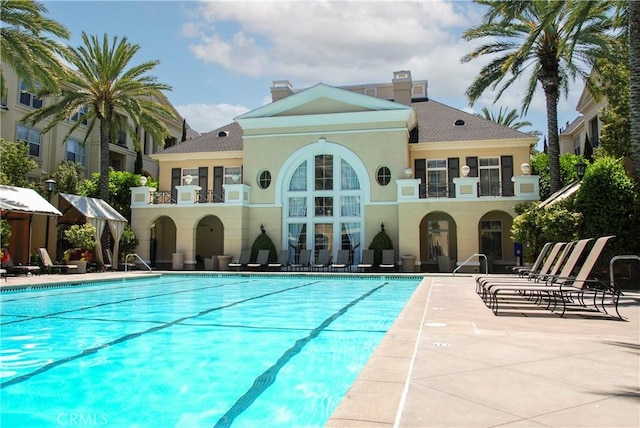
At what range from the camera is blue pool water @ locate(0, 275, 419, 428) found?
5.16m

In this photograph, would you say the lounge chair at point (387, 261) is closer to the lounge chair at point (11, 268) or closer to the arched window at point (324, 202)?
the arched window at point (324, 202)

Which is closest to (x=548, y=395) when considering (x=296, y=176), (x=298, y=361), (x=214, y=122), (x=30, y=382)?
(x=298, y=361)

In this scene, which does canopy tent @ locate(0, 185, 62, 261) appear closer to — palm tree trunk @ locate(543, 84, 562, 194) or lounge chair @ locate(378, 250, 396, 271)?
lounge chair @ locate(378, 250, 396, 271)

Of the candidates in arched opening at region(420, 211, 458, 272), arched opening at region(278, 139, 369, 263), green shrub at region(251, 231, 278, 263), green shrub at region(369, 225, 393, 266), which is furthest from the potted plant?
arched opening at region(420, 211, 458, 272)

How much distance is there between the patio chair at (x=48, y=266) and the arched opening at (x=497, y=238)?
20.5m

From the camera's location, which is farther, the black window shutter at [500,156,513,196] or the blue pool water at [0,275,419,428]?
the black window shutter at [500,156,513,196]

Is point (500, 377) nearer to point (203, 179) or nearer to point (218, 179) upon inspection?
point (218, 179)

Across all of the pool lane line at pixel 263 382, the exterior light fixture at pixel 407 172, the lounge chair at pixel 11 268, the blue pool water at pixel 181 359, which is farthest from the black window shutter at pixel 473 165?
the lounge chair at pixel 11 268

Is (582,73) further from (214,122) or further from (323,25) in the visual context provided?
(214,122)

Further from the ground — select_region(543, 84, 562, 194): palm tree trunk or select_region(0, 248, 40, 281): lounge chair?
select_region(543, 84, 562, 194): palm tree trunk

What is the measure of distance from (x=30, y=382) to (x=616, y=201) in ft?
50.3

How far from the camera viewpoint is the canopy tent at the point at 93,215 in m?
24.7

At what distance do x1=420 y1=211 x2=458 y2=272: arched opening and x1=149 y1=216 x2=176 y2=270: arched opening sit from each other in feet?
51.9

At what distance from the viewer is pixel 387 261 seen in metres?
25.6
